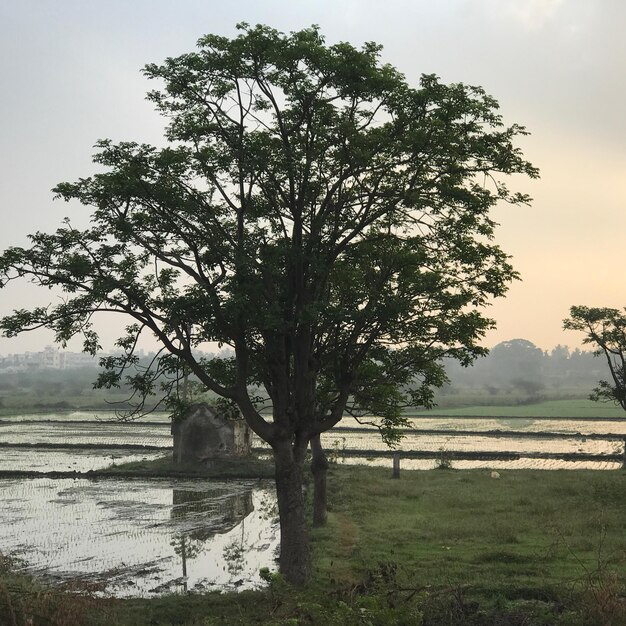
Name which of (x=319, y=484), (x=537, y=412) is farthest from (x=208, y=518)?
(x=537, y=412)

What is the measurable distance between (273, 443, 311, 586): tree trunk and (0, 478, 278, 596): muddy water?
1139 mm

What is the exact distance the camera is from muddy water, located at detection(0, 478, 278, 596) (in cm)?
1888

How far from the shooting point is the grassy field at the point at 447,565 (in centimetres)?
1297

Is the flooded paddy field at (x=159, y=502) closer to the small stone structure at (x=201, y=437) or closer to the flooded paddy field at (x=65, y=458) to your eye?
the flooded paddy field at (x=65, y=458)

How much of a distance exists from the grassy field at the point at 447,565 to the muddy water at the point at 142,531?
1.77 metres

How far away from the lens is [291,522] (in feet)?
57.6

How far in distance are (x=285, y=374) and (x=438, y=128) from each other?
20.3 feet

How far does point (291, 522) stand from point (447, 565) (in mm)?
3513

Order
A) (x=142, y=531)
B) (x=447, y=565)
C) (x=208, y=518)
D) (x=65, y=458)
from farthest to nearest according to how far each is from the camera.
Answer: (x=65, y=458), (x=208, y=518), (x=142, y=531), (x=447, y=565)

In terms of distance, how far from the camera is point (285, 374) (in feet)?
59.3

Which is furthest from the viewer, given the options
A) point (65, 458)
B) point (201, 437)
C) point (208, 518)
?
point (65, 458)

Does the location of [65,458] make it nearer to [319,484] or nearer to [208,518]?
[208,518]

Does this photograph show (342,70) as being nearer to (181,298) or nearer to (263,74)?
(263,74)

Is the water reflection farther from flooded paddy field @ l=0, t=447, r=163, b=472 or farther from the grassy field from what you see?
flooded paddy field @ l=0, t=447, r=163, b=472
